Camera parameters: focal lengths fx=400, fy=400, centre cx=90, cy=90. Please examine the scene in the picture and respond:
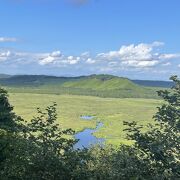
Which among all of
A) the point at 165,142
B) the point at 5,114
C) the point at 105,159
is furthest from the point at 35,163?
the point at 5,114

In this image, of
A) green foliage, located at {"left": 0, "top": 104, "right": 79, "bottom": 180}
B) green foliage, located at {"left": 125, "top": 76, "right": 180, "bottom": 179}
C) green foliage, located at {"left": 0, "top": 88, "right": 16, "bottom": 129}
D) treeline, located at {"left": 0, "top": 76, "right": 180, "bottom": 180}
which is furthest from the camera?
green foliage, located at {"left": 0, "top": 88, "right": 16, "bottom": 129}

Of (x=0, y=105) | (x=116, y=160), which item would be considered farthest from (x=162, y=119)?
(x=0, y=105)

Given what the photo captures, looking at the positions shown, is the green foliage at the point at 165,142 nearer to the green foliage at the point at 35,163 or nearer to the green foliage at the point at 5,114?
the green foliage at the point at 35,163

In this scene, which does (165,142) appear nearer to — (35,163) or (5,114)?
(35,163)

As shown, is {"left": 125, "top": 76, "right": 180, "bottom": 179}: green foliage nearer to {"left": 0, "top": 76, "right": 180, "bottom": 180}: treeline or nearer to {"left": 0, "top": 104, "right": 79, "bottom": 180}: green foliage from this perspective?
{"left": 0, "top": 76, "right": 180, "bottom": 180}: treeline

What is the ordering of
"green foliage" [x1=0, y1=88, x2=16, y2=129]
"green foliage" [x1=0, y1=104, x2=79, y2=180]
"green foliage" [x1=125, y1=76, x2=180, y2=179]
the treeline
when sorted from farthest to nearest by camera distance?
"green foliage" [x1=0, y1=88, x2=16, y2=129]
"green foliage" [x1=0, y1=104, x2=79, y2=180]
"green foliage" [x1=125, y1=76, x2=180, y2=179]
the treeline

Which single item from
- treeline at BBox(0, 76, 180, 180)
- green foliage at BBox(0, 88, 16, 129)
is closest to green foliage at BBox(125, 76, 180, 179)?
treeline at BBox(0, 76, 180, 180)

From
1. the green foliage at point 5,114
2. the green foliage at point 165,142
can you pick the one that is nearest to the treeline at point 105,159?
the green foliage at point 165,142

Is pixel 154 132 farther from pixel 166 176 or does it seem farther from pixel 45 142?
pixel 45 142

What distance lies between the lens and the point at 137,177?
1916 cm

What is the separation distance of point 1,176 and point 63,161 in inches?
129

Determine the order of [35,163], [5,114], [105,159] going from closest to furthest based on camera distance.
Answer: [35,163], [105,159], [5,114]

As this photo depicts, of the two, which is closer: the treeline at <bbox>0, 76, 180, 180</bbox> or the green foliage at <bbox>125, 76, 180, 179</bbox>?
the treeline at <bbox>0, 76, 180, 180</bbox>

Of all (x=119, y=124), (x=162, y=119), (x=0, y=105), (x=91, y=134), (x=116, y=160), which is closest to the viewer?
(x=116, y=160)
